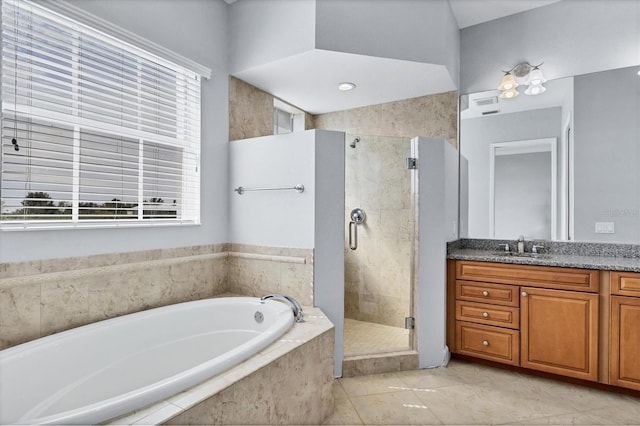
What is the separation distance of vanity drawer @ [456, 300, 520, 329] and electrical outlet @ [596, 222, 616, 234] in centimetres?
94

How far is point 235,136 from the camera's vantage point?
9.67 feet

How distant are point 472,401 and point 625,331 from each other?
105 cm

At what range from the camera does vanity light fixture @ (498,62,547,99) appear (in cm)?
293

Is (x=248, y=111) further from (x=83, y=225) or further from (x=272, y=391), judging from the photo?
(x=272, y=391)

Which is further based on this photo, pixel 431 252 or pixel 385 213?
pixel 385 213

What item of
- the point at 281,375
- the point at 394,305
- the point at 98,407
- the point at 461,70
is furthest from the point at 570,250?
the point at 98,407

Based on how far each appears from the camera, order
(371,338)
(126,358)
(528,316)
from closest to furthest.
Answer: (126,358) < (528,316) < (371,338)

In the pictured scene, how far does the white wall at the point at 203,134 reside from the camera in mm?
1819

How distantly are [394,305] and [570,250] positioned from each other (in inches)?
57.6

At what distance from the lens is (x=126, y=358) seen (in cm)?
188

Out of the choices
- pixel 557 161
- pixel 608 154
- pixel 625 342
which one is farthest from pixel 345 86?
pixel 625 342

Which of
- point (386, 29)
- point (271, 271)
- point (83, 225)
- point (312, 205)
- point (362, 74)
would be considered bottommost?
point (271, 271)

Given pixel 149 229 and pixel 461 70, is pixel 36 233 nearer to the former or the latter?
pixel 149 229

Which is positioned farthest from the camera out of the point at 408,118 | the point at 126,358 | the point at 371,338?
the point at 408,118
